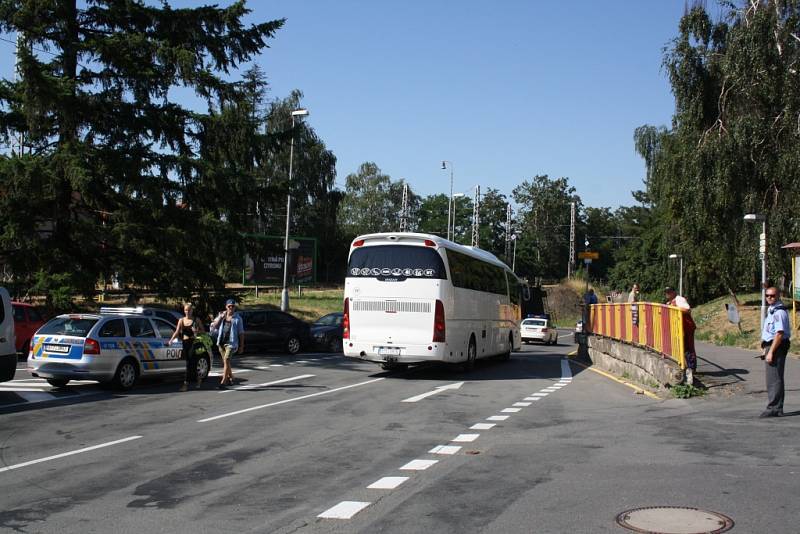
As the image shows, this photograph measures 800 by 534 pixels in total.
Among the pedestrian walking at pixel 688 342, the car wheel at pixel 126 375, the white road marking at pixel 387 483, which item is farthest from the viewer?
the car wheel at pixel 126 375

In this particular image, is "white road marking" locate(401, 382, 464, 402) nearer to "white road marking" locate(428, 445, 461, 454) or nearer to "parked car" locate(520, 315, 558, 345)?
"white road marking" locate(428, 445, 461, 454)

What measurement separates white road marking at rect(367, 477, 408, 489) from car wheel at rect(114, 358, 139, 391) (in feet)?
32.1

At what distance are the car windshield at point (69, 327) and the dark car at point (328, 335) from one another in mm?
14827

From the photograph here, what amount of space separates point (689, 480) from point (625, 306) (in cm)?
1513

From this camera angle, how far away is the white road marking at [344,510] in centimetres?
654

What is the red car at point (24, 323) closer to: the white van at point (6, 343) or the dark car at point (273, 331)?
the dark car at point (273, 331)

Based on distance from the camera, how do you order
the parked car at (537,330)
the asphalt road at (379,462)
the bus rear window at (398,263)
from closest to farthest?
the asphalt road at (379,462), the bus rear window at (398,263), the parked car at (537,330)

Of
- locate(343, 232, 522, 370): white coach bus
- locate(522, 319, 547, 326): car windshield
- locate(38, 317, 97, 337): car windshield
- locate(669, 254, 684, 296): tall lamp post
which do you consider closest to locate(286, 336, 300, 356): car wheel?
locate(343, 232, 522, 370): white coach bus

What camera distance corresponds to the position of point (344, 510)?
674 cm

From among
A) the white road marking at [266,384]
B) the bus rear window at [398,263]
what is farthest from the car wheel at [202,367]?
the bus rear window at [398,263]

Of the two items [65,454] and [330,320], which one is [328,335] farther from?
[65,454]

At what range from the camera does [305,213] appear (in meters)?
84.4

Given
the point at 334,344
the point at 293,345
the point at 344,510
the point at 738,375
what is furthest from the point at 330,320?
the point at 344,510

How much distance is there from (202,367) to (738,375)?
11.6 meters
